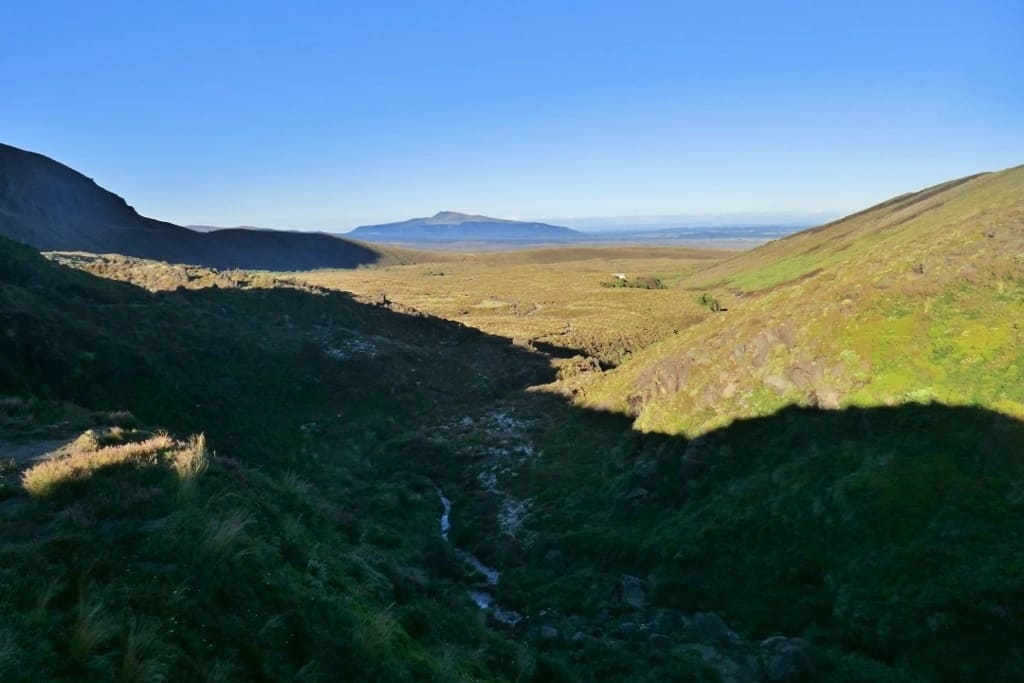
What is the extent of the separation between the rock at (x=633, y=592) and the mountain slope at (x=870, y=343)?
683 cm

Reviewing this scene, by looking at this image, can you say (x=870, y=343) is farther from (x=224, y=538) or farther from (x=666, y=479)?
(x=224, y=538)

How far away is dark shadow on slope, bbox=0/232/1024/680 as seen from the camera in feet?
44.0

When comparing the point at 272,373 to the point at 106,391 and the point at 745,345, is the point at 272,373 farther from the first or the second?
the point at 745,345

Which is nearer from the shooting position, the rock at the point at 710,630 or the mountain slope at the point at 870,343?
the rock at the point at 710,630

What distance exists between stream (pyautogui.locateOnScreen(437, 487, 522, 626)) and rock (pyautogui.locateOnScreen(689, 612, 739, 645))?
4.13 meters

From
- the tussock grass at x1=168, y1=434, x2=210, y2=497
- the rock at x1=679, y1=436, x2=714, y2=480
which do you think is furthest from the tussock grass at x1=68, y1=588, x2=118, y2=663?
the rock at x1=679, y1=436, x2=714, y2=480

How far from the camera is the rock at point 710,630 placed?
45.4 ft

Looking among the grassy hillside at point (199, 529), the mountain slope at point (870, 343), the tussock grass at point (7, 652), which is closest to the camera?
the tussock grass at point (7, 652)

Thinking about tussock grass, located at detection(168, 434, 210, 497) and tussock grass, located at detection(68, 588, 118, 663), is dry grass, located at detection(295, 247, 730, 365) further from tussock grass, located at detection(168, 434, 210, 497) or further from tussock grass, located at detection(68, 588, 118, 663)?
tussock grass, located at detection(68, 588, 118, 663)

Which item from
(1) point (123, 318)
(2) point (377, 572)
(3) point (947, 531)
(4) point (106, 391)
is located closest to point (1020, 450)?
(3) point (947, 531)

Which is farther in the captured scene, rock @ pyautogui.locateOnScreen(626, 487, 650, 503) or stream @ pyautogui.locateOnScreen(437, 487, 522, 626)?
rock @ pyautogui.locateOnScreen(626, 487, 650, 503)

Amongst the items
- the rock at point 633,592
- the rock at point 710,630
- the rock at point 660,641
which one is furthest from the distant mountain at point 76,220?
the rock at point 710,630

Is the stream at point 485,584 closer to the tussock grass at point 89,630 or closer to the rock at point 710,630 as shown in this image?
the rock at point 710,630

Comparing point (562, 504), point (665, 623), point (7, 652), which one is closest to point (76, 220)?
point (562, 504)
